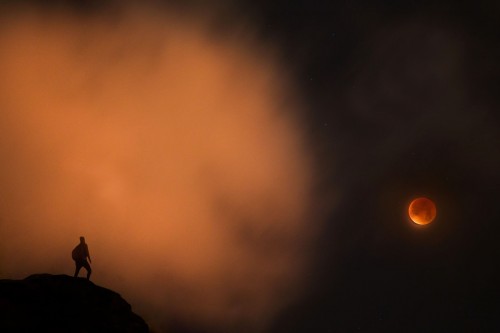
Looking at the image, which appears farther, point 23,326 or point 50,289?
point 50,289

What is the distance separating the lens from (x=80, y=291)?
24.5 m

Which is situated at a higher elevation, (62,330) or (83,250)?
(83,250)

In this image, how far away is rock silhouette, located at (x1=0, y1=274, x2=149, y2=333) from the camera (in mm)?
21078

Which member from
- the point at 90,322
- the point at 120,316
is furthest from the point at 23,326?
the point at 120,316

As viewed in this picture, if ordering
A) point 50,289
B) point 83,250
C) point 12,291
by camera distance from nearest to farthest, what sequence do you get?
point 12,291, point 50,289, point 83,250

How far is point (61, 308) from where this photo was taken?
2291cm

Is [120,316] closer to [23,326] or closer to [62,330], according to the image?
[62,330]

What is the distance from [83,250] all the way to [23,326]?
6.75 m

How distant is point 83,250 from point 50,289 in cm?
357

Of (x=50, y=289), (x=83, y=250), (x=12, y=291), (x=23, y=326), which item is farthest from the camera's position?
(x=83, y=250)

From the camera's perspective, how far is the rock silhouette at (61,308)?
69.2 feet

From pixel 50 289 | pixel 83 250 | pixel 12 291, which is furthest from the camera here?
pixel 83 250

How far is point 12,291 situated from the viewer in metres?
22.1

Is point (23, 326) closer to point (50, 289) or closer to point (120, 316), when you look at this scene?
point (50, 289)
